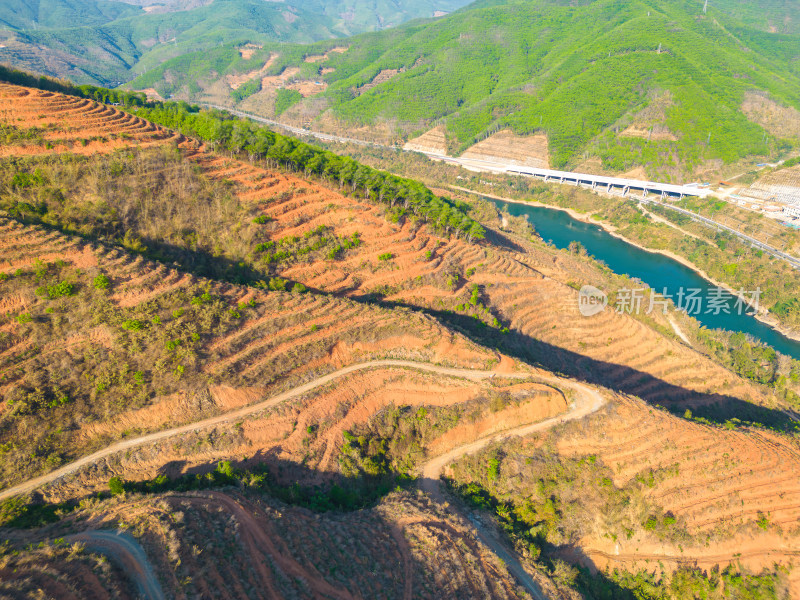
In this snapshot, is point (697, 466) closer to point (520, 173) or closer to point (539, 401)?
point (539, 401)

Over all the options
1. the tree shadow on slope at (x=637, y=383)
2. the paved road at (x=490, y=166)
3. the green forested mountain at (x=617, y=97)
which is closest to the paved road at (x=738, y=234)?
the paved road at (x=490, y=166)

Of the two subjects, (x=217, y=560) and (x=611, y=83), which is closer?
(x=217, y=560)

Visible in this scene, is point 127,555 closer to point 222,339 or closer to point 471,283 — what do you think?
point 222,339

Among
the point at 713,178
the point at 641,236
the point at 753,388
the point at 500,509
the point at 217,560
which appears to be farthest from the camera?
the point at 713,178

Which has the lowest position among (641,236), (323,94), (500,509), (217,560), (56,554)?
(500,509)

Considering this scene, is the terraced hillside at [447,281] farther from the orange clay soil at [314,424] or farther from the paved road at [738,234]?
the paved road at [738,234]

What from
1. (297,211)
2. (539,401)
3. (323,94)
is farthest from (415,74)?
(539,401)

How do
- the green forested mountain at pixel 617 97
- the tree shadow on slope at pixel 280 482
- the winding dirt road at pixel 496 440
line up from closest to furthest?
the tree shadow on slope at pixel 280 482 < the winding dirt road at pixel 496 440 < the green forested mountain at pixel 617 97
